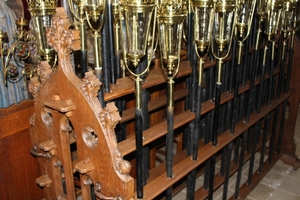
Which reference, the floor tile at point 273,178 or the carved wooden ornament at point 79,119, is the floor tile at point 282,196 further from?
the carved wooden ornament at point 79,119

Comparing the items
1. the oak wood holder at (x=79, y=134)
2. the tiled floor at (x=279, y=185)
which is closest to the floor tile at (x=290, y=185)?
the tiled floor at (x=279, y=185)

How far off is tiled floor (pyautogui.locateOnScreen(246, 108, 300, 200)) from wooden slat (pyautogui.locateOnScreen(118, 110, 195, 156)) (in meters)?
1.23

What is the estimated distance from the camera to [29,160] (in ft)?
6.34

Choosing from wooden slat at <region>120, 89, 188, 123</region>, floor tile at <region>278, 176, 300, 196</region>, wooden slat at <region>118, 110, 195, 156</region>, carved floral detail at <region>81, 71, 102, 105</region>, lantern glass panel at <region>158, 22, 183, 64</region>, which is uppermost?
lantern glass panel at <region>158, 22, 183, 64</region>

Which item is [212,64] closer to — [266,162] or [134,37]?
[134,37]

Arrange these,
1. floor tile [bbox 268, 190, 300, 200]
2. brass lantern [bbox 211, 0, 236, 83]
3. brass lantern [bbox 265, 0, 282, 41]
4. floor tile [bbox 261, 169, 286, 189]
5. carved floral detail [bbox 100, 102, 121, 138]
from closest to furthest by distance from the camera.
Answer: carved floral detail [bbox 100, 102, 121, 138] < brass lantern [bbox 211, 0, 236, 83] < brass lantern [bbox 265, 0, 282, 41] < floor tile [bbox 268, 190, 300, 200] < floor tile [bbox 261, 169, 286, 189]

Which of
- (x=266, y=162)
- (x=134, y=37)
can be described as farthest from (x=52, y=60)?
(x=266, y=162)

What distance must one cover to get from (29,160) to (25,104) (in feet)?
1.15

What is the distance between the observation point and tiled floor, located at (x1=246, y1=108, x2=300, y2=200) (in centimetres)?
255

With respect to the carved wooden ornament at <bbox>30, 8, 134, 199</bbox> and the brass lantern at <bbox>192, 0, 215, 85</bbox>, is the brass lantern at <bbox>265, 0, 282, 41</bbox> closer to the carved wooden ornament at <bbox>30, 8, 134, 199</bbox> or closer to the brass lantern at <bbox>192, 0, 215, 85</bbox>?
the brass lantern at <bbox>192, 0, 215, 85</bbox>

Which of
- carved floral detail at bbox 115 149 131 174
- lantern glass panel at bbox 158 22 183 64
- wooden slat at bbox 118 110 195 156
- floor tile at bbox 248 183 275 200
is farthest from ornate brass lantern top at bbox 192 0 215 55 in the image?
floor tile at bbox 248 183 275 200

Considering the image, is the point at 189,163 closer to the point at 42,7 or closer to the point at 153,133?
the point at 153,133

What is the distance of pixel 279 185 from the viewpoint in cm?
270

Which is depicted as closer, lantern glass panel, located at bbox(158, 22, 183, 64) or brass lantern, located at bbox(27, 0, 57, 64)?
lantern glass panel, located at bbox(158, 22, 183, 64)
